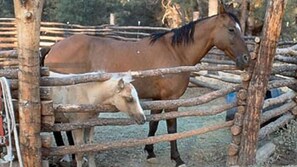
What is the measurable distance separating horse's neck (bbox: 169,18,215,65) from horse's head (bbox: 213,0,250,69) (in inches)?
3.2

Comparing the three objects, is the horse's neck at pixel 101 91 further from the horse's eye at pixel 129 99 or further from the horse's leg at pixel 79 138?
the horse's leg at pixel 79 138

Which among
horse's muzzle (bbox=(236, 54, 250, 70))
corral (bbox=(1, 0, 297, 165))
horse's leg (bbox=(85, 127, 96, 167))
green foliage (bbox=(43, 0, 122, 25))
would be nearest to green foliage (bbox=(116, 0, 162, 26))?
green foliage (bbox=(43, 0, 122, 25))

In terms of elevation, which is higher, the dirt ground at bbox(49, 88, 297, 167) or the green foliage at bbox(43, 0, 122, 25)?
the green foliage at bbox(43, 0, 122, 25)

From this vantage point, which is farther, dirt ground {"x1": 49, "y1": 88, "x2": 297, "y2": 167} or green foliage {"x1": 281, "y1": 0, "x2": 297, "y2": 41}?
green foliage {"x1": 281, "y1": 0, "x2": 297, "y2": 41}

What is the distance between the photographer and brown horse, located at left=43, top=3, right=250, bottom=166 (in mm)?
5590

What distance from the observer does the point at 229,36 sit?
5500 mm

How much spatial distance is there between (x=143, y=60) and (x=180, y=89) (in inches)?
22.8

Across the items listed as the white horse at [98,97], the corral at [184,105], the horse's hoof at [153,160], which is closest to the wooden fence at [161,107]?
the corral at [184,105]

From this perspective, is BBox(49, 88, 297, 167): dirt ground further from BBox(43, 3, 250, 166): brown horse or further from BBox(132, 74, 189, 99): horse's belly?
BBox(132, 74, 189, 99): horse's belly

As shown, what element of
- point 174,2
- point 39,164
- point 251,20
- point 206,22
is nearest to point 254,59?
point 206,22

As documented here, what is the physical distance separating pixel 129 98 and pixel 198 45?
1555 mm

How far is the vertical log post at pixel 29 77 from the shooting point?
3574 millimetres

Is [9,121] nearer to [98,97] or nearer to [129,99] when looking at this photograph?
[98,97]

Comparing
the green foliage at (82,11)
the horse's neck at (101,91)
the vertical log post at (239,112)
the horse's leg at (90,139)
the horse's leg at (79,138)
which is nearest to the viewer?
the horse's neck at (101,91)
